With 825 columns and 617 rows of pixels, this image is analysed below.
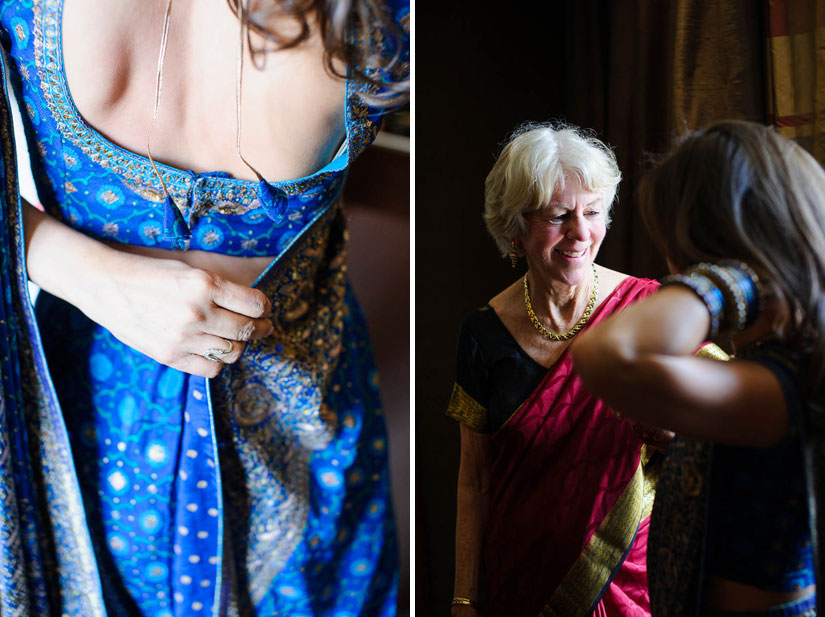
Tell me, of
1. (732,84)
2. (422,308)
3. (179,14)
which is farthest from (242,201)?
(732,84)

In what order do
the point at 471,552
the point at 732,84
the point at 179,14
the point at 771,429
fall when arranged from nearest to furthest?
the point at 771,429 → the point at 179,14 → the point at 732,84 → the point at 471,552

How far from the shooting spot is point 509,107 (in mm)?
1046

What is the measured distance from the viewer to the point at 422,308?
1.09 metres

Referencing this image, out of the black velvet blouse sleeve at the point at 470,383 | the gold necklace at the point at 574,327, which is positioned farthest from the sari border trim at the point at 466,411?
the gold necklace at the point at 574,327

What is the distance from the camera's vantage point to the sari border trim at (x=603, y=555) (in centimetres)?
96

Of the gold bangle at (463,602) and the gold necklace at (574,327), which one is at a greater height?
the gold necklace at (574,327)

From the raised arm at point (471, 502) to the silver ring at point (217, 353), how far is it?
41 cm

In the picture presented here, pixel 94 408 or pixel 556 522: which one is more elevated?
pixel 94 408

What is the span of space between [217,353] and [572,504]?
0.54m

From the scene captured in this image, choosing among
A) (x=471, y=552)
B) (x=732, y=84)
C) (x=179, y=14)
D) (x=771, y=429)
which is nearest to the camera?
(x=771, y=429)

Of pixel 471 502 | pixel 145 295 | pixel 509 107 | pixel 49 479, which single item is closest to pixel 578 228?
pixel 509 107

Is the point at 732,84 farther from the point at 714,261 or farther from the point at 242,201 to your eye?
the point at 242,201

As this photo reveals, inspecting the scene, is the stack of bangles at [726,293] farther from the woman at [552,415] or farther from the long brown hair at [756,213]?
the woman at [552,415]

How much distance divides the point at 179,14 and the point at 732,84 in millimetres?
731
